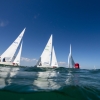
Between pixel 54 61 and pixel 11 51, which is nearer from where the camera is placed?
pixel 11 51

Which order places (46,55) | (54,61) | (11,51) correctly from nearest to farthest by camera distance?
(11,51), (46,55), (54,61)

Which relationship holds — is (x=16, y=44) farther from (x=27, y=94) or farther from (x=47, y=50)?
(x=27, y=94)

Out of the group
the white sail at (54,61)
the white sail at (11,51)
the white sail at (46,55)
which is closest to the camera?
the white sail at (11,51)

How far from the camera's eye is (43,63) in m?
36.2

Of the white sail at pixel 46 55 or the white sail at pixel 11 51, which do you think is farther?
the white sail at pixel 46 55

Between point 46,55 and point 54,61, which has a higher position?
point 46,55

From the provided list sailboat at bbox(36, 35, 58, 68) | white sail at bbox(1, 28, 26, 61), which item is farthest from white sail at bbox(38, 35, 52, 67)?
white sail at bbox(1, 28, 26, 61)

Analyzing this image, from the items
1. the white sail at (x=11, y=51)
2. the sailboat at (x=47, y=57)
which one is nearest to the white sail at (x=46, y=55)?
the sailboat at (x=47, y=57)

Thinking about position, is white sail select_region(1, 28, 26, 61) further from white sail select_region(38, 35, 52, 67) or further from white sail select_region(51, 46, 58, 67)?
white sail select_region(51, 46, 58, 67)

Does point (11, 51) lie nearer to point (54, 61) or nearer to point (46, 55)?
point (46, 55)

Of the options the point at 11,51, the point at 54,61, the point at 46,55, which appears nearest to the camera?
the point at 11,51

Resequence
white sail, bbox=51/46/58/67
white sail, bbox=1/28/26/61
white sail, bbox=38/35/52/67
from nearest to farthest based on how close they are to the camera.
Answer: white sail, bbox=1/28/26/61 < white sail, bbox=38/35/52/67 < white sail, bbox=51/46/58/67

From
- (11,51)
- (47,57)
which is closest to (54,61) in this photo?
(47,57)

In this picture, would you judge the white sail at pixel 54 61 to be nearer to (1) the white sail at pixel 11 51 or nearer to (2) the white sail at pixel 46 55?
(2) the white sail at pixel 46 55
